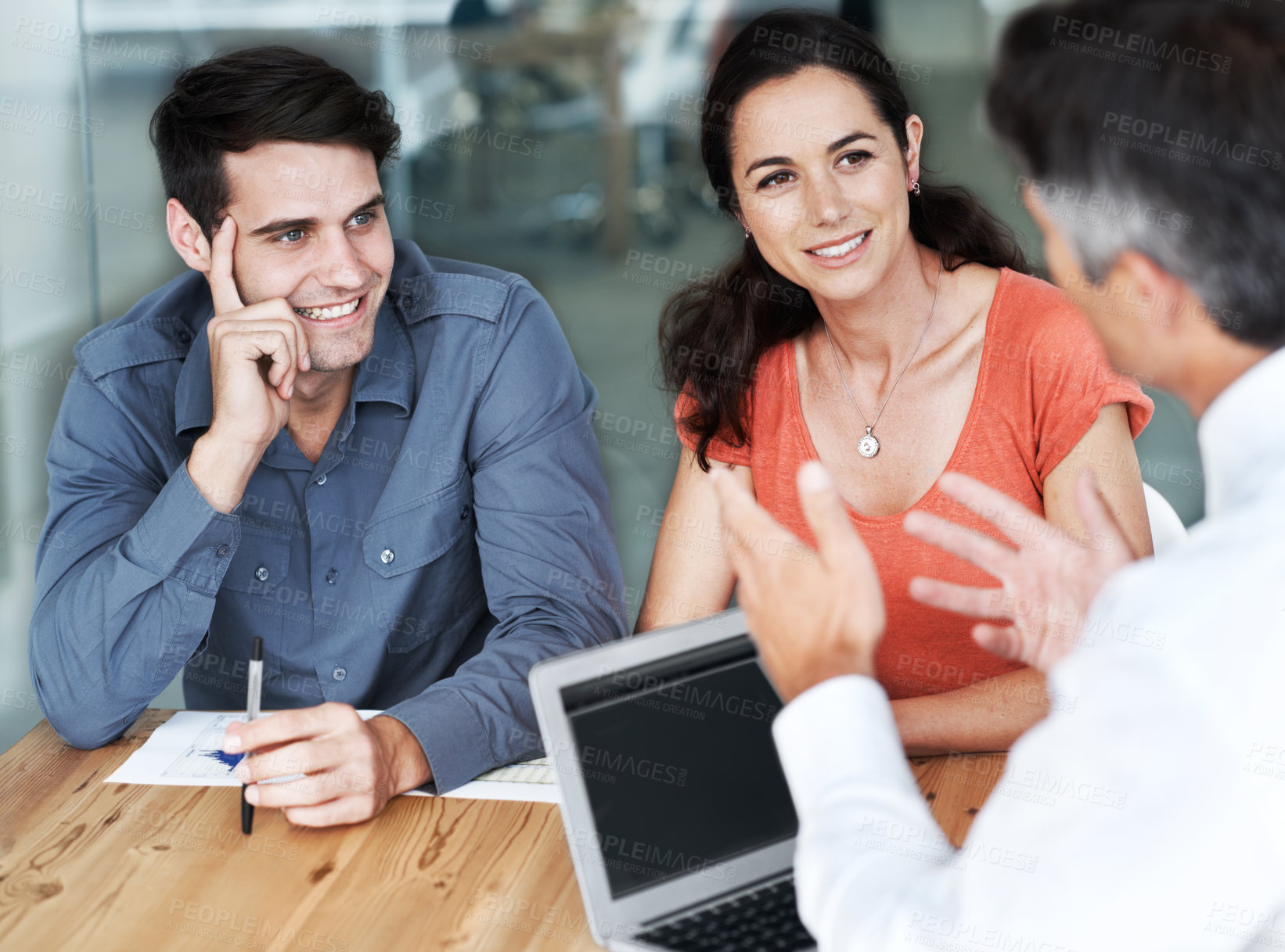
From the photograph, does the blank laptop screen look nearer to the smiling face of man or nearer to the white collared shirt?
the white collared shirt

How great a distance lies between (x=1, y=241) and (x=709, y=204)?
68.0 inches

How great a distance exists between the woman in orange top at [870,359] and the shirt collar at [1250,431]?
70 centimetres

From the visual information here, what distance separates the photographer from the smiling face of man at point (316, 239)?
161 centimetres

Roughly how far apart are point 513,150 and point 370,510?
1.68 m

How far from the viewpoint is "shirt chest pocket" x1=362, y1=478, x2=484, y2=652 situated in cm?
166

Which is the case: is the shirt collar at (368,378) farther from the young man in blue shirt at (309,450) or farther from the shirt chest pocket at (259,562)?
the shirt chest pocket at (259,562)

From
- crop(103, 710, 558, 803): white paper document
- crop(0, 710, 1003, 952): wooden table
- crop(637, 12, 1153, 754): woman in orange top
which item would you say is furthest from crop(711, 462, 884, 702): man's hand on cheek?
crop(637, 12, 1153, 754): woman in orange top

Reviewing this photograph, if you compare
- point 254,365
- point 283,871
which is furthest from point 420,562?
point 283,871

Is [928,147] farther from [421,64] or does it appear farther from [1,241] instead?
[1,241]

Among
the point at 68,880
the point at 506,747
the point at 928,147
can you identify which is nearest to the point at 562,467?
the point at 506,747

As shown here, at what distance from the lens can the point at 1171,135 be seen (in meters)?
0.67

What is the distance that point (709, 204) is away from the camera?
3.16 meters

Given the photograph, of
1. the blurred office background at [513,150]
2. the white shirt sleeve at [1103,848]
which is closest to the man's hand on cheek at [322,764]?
the white shirt sleeve at [1103,848]

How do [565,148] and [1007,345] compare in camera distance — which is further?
[565,148]
